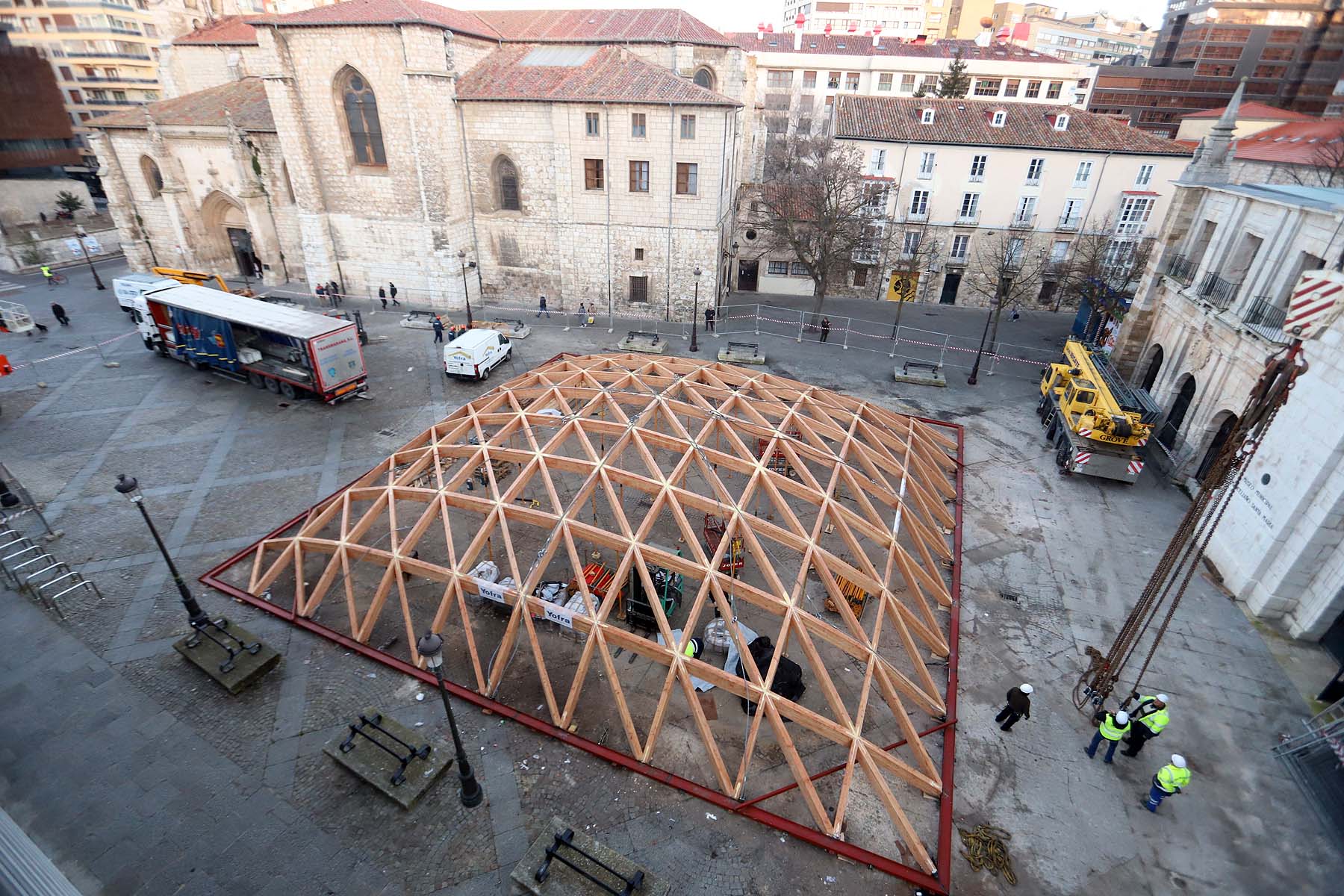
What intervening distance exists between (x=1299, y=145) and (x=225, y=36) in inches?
2787

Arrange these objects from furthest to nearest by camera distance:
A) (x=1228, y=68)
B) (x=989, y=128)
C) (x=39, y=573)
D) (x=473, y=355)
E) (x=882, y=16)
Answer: (x=882, y=16) < (x=1228, y=68) < (x=989, y=128) < (x=473, y=355) < (x=39, y=573)

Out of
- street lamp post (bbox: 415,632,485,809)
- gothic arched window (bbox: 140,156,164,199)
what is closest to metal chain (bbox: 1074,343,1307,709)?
street lamp post (bbox: 415,632,485,809)

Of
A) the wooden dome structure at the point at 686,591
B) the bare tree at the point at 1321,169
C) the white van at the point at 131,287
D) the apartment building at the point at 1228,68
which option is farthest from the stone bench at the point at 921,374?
the apartment building at the point at 1228,68

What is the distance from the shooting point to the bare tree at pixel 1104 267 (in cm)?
2808

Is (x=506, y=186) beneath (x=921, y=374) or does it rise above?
above

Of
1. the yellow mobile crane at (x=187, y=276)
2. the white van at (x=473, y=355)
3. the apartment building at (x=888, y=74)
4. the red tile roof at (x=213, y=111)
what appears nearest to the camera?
the white van at (x=473, y=355)

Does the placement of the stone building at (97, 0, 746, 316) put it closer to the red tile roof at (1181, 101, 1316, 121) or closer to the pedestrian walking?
the pedestrian walking

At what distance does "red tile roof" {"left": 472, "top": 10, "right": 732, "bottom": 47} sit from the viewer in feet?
106

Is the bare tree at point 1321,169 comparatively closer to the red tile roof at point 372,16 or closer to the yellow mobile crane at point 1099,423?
the yellow mobile crane at point 1099,423

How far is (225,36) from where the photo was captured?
40.0 meters

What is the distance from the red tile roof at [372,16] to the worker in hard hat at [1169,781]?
36880mm

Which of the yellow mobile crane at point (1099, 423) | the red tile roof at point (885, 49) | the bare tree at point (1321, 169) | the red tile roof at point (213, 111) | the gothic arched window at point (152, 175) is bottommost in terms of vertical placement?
the yellow mobile crane at point (1099, 423)

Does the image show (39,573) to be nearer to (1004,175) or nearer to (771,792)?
(771,792)

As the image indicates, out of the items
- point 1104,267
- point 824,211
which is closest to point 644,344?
point 824,211
